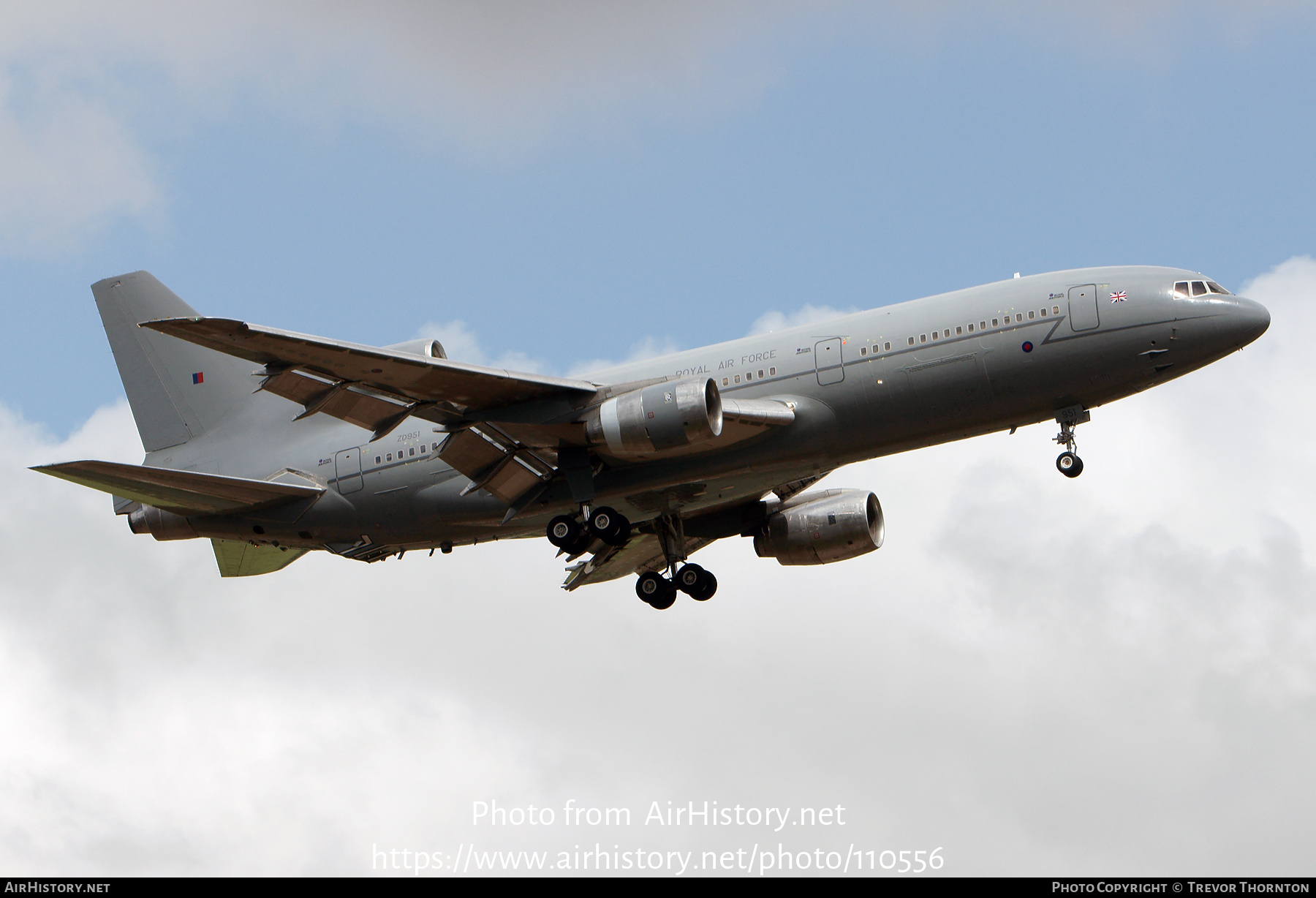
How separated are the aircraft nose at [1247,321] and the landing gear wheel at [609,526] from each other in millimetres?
14272

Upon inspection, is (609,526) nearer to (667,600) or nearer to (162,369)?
(667,600)

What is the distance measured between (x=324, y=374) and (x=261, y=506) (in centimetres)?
794

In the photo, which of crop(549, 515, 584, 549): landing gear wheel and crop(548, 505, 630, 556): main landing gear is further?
crop(549, 515, 584, 549): landing gear wheel

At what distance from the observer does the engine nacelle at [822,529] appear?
38.1m

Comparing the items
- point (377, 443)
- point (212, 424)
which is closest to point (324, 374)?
point (377, 443)

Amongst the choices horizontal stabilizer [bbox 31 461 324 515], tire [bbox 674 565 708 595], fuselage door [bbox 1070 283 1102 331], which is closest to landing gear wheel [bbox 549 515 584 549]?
tire [bbox 674 565 708 595]

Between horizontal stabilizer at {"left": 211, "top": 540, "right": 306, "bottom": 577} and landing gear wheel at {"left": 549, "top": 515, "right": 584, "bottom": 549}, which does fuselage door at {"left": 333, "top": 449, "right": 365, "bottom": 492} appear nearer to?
horizontal stabilizer at {"left": 211, "top": 540, "right": 306, "bottom": 577}

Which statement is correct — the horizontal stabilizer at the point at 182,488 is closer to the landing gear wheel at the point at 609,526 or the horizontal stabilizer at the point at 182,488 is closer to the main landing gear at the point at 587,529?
the main landing gear at the point at 587,529

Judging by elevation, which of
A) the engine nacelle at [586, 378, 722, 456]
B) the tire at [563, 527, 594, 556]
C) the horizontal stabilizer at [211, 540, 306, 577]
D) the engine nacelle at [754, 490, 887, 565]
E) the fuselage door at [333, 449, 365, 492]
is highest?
the engine nacelle at [754, 490, 887, 565]

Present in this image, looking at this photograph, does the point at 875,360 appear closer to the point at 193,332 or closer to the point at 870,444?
the point at 870,444

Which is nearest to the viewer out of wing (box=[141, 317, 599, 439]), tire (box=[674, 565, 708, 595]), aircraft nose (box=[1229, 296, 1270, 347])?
wing (box=[141, 317, 599, 439])

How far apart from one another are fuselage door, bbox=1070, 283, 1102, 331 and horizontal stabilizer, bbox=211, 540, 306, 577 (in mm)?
21092

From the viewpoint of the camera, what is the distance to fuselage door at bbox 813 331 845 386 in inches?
1203

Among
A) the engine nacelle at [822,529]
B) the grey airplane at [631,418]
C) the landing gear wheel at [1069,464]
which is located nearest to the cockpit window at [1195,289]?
the grey airplane at [631,418]
